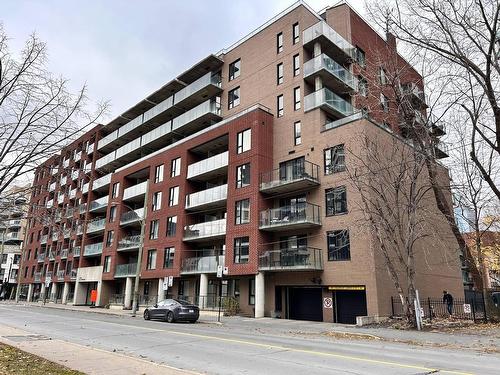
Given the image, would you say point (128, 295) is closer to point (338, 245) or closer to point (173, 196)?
point (173, 196)

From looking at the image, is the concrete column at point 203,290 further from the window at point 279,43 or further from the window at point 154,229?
the window at point 279,43

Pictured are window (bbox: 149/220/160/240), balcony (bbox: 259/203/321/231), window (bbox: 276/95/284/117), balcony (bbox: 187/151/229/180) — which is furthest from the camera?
window (bbox: 149/220/160/240)

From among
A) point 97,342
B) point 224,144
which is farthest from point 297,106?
point 97,342

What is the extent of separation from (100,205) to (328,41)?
112ft

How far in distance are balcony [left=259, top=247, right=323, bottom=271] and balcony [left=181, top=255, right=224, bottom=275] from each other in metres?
4.65

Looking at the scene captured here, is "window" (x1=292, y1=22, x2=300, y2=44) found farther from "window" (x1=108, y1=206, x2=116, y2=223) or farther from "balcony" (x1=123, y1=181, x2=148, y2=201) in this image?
"window" (x1=108, y1=206, x2=116, y2=223)

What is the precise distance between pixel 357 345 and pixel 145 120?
38.9 m

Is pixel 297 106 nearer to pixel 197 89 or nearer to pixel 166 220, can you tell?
pixel 197 89

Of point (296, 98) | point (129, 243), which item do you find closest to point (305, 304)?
point (296, 98)

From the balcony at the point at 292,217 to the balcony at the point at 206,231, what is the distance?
458 cm

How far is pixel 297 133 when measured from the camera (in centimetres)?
3203

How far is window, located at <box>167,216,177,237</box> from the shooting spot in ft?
126

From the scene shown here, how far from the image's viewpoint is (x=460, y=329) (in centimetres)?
1931

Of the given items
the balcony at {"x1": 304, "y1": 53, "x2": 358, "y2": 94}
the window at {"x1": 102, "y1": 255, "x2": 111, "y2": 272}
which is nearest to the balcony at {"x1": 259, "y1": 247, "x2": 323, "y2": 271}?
A: the balcony at {"x1": 304, "y1": 53, "x2": 358, "y2": 94}
